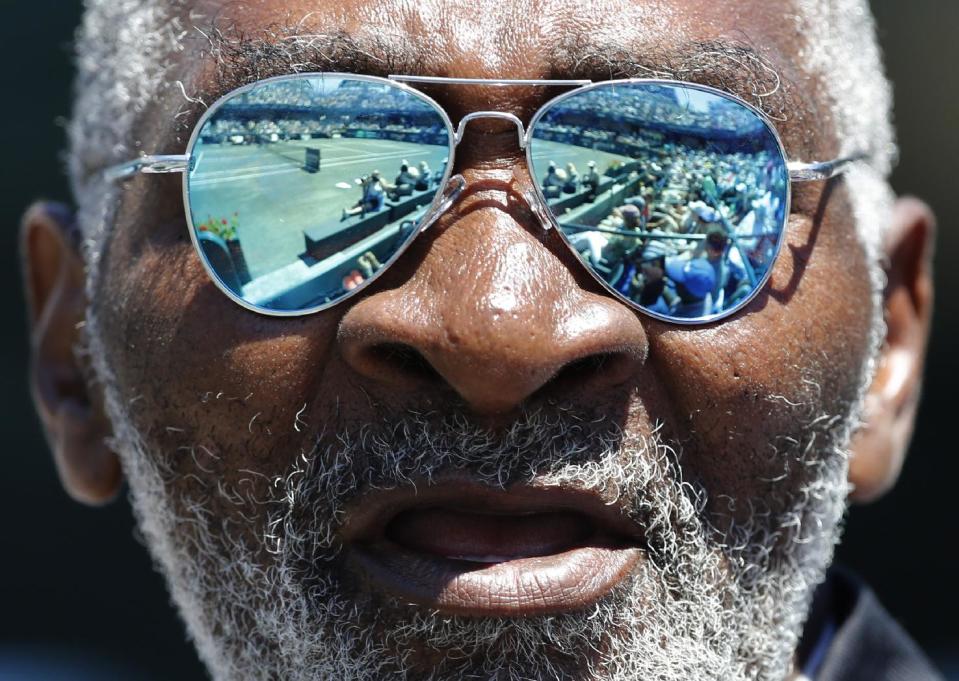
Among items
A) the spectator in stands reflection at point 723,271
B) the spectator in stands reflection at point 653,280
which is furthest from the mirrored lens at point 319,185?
the spectator in stands reflection at point 723,271

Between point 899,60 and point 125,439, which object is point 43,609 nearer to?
point 125,439

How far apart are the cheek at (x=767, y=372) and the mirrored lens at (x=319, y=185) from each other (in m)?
0.52

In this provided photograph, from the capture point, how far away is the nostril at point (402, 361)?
74.4 inches

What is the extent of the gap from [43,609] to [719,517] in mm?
4916

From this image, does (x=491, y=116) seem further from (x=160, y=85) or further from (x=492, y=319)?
(x=160, y=85)

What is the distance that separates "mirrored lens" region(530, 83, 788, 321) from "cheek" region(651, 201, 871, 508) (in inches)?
2.9

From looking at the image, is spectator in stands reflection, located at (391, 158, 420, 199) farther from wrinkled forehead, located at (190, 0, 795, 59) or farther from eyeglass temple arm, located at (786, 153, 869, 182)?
eyeglass temple arm, located at (786, 153, 869, 182)

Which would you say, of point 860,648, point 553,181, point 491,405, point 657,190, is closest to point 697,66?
point 657,190

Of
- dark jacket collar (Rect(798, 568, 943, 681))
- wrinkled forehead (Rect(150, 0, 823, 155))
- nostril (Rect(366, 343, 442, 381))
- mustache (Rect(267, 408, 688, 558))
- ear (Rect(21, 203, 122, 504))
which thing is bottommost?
dark jacket collar (Rect(798, 568, 943, 681))

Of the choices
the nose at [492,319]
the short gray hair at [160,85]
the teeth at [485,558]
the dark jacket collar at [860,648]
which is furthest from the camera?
the dark jacket collar at [860,648]

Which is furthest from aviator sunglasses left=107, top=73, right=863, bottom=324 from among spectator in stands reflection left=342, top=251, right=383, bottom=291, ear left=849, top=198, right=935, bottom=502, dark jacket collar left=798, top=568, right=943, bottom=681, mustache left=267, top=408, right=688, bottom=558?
dark jacket collar left=798, top=568, right=943, bottom=681

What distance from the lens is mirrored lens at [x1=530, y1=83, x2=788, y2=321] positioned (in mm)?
1947

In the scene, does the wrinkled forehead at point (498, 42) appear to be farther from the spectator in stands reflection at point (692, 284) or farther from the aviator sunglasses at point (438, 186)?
the spectator in stands reflection at point (692, 284)

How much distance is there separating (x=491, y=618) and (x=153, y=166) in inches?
42.4
